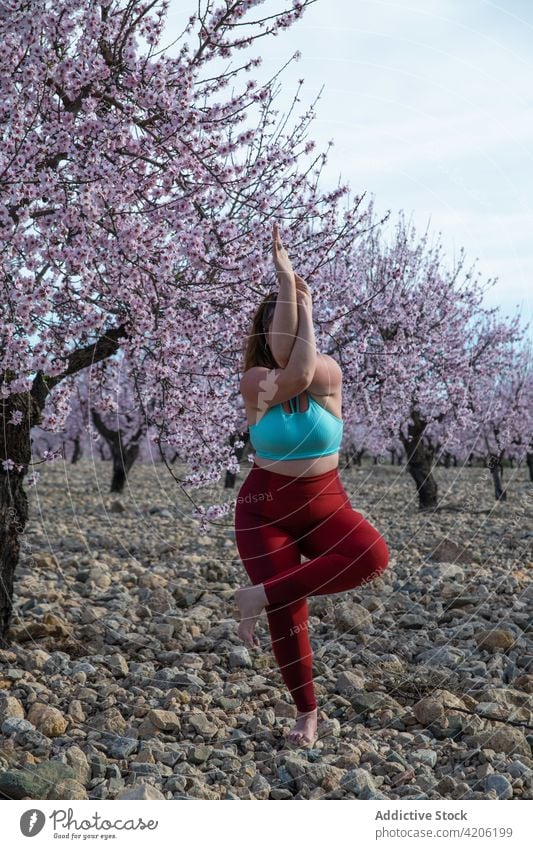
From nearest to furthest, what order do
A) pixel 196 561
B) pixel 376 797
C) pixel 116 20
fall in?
pixel 376 797 < pixel 116 20 < pixel 196 561

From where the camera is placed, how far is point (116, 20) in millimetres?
5613

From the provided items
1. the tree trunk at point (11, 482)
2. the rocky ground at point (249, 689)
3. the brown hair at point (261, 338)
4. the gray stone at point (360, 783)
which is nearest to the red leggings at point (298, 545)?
the brown hair at point (261, 338)

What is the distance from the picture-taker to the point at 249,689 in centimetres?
593

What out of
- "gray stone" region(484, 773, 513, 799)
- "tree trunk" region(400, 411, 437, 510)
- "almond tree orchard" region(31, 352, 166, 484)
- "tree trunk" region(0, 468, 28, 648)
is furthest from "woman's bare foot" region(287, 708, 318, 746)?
"tree trunk" region(400, 411, 437, 510)

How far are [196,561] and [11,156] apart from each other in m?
7.16

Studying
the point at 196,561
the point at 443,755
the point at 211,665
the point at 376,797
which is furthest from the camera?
the point at 196,561

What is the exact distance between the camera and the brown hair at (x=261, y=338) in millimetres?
4348

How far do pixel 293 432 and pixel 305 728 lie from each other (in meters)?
1.97

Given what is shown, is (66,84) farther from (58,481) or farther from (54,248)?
(58,481)

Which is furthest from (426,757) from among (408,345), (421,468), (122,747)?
(421,468)

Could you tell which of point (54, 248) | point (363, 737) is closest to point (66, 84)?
point (54, 248)

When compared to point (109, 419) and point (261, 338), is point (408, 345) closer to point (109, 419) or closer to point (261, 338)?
point (261, 338)

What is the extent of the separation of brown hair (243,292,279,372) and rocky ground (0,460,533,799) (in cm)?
236

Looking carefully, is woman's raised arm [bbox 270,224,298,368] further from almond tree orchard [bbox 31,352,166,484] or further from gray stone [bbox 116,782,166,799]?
gray stone [bbox 116,782,166,799]
